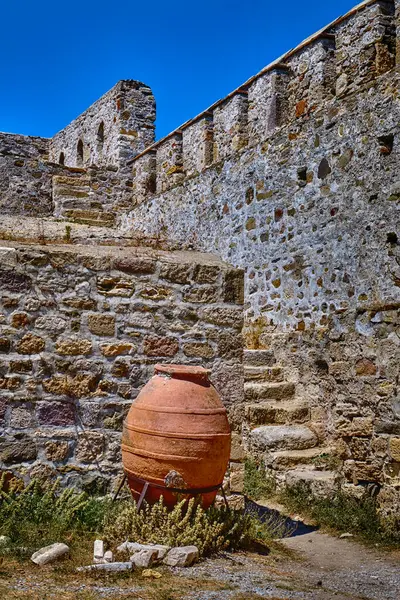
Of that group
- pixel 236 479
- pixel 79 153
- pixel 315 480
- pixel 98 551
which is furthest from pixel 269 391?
pixel 79 153

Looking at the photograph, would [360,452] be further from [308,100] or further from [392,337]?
[308,100]

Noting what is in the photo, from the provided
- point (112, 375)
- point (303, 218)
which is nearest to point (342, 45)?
point (303, 218)

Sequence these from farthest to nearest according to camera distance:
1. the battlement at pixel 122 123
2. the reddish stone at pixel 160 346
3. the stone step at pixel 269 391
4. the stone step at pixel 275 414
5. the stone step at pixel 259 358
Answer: the battlement at pixel 122 123
the stone step at pixel 259 358
the stone step at pixel 269 391
the stone step at pixel 275 414
the reddish stone at pixel 160 346

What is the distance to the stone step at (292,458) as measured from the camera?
6.93m

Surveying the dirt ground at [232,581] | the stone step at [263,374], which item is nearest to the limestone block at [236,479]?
the dirt ground at [232,581]

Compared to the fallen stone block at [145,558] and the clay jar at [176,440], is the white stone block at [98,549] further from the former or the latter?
the clay jar at [176,440]

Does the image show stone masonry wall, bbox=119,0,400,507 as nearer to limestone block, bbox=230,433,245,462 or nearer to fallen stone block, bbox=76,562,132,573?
limestone block, bbox=230,433,245,462

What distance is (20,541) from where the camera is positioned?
4.05m

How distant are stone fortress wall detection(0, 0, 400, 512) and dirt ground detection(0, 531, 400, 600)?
3.06 ft

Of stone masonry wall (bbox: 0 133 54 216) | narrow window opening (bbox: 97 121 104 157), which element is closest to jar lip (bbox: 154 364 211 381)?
stone masonry wall (bbox: 0 133 54 216)

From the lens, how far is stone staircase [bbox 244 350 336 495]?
6.75 meters

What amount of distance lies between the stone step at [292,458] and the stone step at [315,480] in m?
0.12

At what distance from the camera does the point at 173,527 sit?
4.16 meters

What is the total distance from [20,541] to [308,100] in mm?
5923
